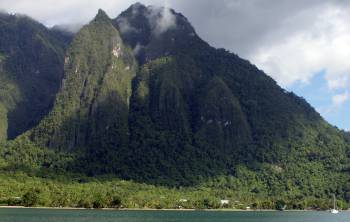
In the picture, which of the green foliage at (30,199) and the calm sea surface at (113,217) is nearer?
the calm sea surface at (113,217)

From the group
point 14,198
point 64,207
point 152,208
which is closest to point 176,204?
point 152,208

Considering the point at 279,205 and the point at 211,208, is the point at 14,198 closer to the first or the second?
the point at 211,208

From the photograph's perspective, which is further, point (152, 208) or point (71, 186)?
point (71, 186)

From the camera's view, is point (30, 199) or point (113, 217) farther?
point (30, 199)

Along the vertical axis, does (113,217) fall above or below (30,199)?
below

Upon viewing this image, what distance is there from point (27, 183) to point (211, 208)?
5473 centimetres

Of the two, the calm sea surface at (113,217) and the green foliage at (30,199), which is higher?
the green foliage at (30,199)

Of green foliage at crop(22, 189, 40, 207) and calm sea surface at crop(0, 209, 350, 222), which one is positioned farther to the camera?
green foliage at crop(22, 189, 40, 207)

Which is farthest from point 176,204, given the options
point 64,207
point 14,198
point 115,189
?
point 14,198

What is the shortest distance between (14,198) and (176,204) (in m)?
45.9

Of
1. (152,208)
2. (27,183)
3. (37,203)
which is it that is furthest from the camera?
(27,183)

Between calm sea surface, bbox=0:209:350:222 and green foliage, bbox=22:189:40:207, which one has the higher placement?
green foliage, bbox=22:189:40:207

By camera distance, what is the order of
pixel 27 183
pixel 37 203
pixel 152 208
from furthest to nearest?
1. pixel 27 183
2. pixel 152 208
3. pixel 37 203

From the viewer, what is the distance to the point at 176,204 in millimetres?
184000
